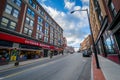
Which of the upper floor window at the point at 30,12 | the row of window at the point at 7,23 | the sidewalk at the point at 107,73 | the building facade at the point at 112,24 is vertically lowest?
the sidewalk at the point at 107,73

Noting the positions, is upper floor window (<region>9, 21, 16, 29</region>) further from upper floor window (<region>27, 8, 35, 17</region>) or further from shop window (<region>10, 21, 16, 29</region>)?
upper floor window (<region>27, 8, 35, 17</region>)

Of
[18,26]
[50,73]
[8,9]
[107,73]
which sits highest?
[8,9]

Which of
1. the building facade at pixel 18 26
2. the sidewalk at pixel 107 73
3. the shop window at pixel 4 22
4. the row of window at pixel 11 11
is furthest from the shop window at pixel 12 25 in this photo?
the sidewalk at pixel 107 73

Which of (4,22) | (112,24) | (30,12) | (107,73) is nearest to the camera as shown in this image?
(107,73)

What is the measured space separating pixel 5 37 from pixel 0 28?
198 cm

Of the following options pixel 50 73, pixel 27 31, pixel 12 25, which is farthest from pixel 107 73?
pixel 27 31

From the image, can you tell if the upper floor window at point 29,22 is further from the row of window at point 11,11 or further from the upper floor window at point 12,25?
Answer: the upper floor window at point 12,25

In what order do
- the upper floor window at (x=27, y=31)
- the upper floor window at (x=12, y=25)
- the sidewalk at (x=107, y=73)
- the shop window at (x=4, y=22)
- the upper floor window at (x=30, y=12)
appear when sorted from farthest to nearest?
the upper floor window at (x=30, y=12) < the upper floor window at (x=27, y=31) < the upper floor window at (x=12, y=25) < the shop window at (x=4, y=22) < the sidewalk at (x=107, y=73)

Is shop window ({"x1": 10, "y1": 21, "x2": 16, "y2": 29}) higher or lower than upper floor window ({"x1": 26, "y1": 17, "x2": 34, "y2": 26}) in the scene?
lower

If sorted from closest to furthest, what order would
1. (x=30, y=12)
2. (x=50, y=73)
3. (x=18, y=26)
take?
1. (x=50, y=73)
2. (x=18, y=26)
3. (x=30, y=12)

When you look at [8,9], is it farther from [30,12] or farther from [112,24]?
[112,24]

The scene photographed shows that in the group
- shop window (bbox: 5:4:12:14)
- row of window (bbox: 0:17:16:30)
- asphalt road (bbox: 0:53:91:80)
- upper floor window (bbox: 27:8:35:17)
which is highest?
upper floor window (bbox: 27:8:35:17)

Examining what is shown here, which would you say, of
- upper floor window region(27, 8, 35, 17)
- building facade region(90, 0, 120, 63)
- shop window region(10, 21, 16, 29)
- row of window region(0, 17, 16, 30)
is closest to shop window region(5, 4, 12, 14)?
row of window region(0, 17, 16, 30)

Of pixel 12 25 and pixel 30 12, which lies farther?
pixel 30 12
